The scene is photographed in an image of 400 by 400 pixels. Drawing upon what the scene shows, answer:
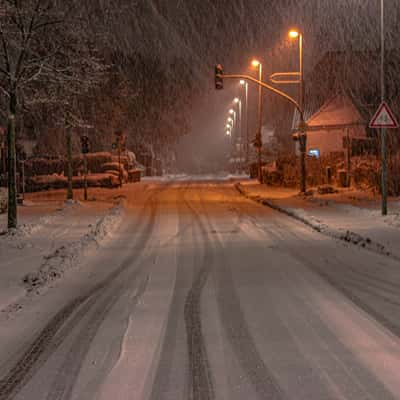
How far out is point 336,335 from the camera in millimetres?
6266

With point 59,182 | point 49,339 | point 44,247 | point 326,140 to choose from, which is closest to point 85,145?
point 59,182

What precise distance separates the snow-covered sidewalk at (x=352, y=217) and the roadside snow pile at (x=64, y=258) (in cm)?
570

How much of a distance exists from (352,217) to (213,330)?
13.0 metres

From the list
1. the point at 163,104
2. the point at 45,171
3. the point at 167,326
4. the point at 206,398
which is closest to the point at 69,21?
the point at 167,326

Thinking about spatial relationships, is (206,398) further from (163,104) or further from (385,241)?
(163,104)

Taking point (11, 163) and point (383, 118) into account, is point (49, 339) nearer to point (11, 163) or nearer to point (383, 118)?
point (11, 163)

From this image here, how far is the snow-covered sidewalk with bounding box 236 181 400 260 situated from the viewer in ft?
43.2

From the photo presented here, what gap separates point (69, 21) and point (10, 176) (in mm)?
4260

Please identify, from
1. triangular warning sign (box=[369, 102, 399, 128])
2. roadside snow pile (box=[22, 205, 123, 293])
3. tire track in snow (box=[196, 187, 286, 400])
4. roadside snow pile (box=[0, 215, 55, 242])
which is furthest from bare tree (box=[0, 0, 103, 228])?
tire track in snow (box=[196, 187, 286, 400])

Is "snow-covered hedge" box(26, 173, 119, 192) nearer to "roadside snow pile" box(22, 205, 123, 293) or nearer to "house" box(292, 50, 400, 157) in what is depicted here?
"house" box(292, 50, 400, 157)

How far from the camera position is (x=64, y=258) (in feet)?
36.7

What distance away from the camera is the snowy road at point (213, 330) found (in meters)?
4.90

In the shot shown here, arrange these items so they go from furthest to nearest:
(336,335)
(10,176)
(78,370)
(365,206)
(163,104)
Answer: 1. (163,104)
2. (365,206)
3. (10,176)
4. (336,335)
5. (78,370)

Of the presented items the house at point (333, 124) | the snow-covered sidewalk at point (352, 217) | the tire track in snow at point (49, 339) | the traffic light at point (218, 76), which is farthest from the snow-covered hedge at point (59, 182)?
the tire track in snow at point (49, 339)
